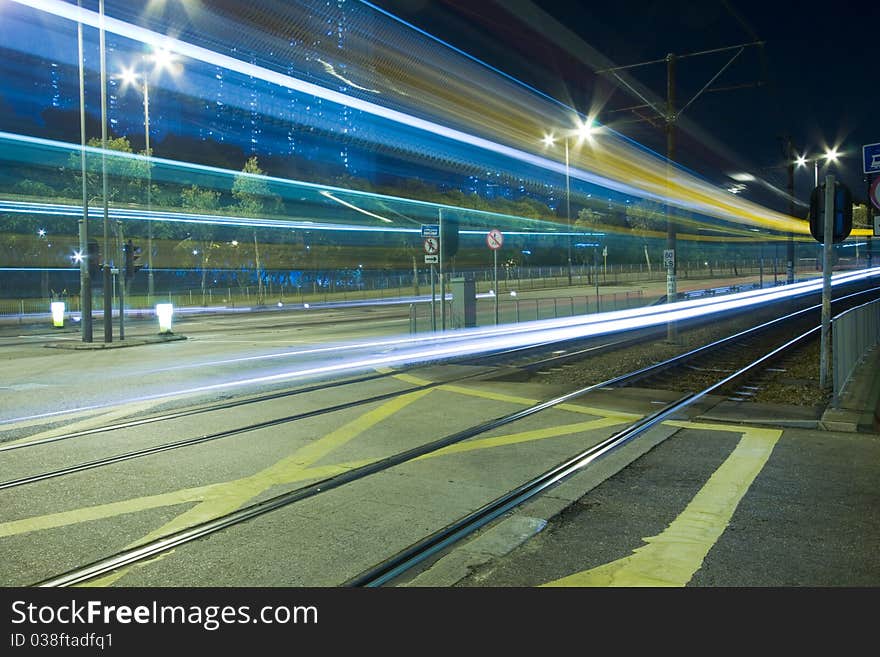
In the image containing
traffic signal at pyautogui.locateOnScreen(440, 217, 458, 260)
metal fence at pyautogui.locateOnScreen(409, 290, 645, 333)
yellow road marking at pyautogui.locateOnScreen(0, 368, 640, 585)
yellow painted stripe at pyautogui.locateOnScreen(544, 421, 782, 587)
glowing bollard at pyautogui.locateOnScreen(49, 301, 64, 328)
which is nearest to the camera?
yellow painted stripe at pyautogui.locateOnScreen(544, 421, 782, 587)

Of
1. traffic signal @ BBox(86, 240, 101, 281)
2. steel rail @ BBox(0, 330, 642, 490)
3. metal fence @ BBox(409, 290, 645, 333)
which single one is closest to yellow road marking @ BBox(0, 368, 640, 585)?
steel rail @ BBox(0, 330, 642, 490)

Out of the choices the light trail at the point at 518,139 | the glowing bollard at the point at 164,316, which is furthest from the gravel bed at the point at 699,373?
the glowing bollard at the point at 164,316

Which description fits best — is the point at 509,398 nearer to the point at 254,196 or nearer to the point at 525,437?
the point at 525,437

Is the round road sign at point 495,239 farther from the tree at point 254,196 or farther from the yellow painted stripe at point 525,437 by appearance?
the tree at point 254,196

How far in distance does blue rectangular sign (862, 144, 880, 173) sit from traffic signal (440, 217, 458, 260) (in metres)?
11.2

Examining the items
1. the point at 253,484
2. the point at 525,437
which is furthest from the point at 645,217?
the point at 253,484

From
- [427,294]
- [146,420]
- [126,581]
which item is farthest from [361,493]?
[427,294]

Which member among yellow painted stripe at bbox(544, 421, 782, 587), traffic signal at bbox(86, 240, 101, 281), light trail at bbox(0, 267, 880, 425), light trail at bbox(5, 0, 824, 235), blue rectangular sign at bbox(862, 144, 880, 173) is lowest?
yellow painted stripe at bbox(544, 421, 782, 587)

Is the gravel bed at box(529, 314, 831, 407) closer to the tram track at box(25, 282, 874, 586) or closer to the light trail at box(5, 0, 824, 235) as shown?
the tram track at box(25, 282, 874, 586)

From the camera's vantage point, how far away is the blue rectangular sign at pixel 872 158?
35.1ft

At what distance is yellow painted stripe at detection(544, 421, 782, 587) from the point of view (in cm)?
429

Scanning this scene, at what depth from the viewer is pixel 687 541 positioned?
4.95m

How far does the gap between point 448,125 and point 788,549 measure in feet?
99.1
